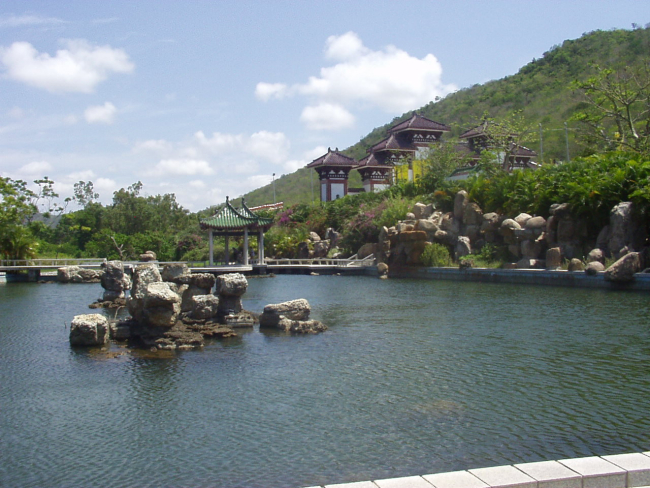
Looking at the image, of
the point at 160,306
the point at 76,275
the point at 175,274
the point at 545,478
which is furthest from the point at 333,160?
the point at 545,478

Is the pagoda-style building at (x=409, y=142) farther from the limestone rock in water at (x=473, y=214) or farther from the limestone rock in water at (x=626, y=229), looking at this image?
the limestone rock in water at (x=626, y=229)

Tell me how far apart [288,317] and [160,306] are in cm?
357

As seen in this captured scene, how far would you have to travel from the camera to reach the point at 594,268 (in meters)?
22.9

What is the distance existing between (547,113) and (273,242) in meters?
35.2

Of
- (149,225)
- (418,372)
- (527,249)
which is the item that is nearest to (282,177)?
(149,225)

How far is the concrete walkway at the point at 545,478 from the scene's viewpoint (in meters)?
4.80

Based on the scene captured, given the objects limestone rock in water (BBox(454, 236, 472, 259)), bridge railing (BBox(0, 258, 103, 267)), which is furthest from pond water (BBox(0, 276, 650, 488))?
bridge railing (BBox(0, 258, 103, 267))

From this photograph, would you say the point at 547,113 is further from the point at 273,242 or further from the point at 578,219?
the point at 578,219

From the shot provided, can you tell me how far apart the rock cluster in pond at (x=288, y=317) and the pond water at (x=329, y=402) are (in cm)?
53

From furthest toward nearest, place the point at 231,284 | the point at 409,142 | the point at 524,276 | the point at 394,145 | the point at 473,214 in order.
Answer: the point at 409,142
the point at 394,145
the point at 473,214
the point at 524,276
the point at 231,284

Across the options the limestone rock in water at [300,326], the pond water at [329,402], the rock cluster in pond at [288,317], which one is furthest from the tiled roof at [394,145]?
the limestone rock in water at [300,326]

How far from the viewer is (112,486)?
638cm

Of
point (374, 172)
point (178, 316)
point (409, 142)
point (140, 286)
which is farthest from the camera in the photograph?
point (374, 172)

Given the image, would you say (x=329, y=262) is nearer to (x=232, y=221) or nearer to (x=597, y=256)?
(x=232, y=221)
